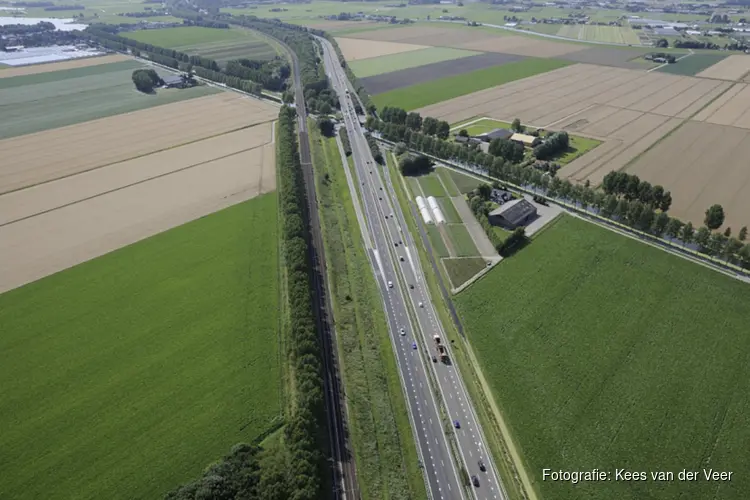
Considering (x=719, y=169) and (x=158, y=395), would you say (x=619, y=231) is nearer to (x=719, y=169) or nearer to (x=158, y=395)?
(x=719, y=169)

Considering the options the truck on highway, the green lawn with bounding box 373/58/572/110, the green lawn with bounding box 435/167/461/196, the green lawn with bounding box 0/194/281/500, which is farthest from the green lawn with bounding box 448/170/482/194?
the green lawn with bounding box 373/58/572/110

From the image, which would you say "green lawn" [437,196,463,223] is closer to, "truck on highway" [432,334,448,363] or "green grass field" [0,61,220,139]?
"truck on highway" [432,334,448,363]

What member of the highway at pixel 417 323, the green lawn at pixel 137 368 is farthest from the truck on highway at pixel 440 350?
the green lawn at pixel 137 368

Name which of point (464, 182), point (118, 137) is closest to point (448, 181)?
point (464, 182)

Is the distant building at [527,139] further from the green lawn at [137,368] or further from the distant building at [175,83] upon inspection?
the distant building at [175,83]

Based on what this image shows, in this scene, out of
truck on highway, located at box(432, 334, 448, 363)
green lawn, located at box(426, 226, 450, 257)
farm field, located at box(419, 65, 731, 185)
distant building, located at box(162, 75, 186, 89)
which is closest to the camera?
truck on highway, located at box(432, 334, 448, 363)

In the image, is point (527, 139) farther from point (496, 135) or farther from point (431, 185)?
point (431, 185)
